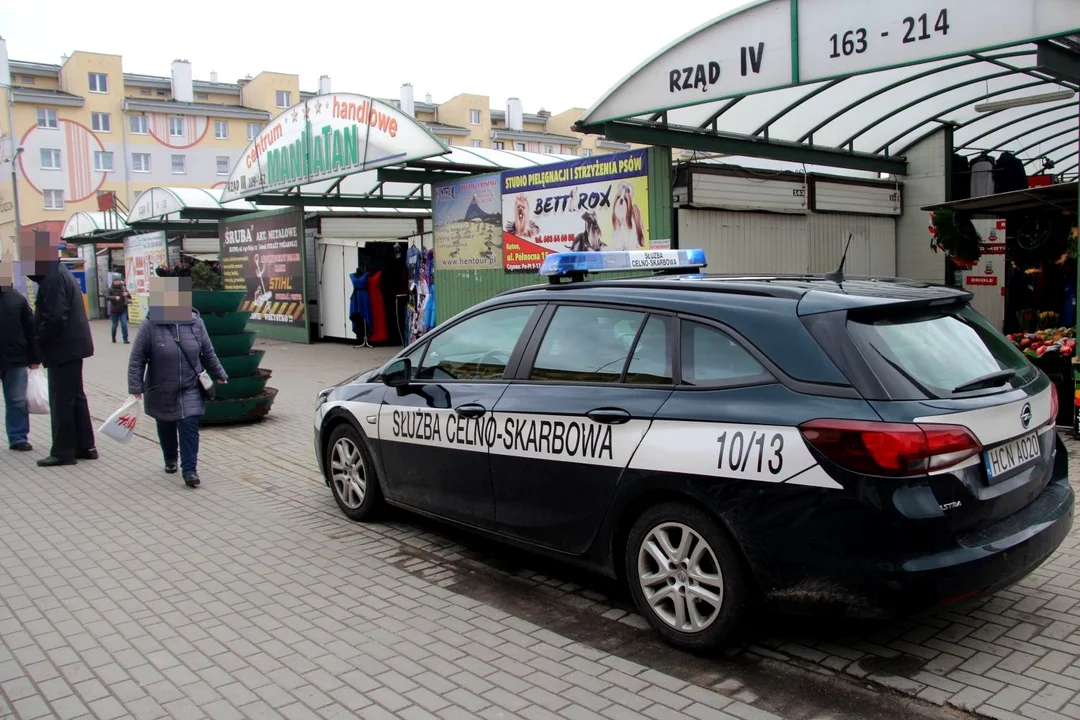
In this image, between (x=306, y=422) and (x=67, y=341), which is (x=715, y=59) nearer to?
(x=306, y=422)

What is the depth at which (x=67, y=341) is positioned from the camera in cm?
795

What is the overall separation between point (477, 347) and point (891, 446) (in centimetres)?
255

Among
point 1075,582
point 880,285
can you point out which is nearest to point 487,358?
point 880,285

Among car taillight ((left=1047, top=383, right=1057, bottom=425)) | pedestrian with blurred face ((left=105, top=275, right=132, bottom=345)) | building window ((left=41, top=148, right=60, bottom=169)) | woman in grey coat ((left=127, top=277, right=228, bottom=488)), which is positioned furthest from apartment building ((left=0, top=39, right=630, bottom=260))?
car taillight ((left=1047, top=383, right=1057, bottom=425))

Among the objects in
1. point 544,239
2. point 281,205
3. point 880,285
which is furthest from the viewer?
point 281,205

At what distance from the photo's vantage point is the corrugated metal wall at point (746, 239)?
416 inches

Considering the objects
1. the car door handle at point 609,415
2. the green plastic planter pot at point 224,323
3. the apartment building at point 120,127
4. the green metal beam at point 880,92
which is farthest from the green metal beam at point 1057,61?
the apartment building at point 120,127

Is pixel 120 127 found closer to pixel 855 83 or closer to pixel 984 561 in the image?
pixel 855 83

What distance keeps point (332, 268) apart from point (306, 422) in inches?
380

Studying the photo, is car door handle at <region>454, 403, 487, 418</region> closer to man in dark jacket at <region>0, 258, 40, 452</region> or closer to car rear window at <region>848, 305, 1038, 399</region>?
car rear window at <region>848, 305, 1038, 399</region>

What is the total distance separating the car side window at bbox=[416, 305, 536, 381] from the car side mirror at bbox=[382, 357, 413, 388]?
69mm

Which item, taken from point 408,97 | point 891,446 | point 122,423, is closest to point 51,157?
point 408,97

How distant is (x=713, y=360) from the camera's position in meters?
3.83

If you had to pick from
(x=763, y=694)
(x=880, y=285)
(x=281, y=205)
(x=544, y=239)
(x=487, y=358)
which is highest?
(x=281, y=205)
